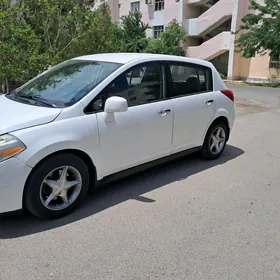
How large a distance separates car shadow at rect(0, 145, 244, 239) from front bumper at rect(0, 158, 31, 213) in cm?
32

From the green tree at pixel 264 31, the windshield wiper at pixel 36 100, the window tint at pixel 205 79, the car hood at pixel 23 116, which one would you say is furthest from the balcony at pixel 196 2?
the car hood at pixel 23 116

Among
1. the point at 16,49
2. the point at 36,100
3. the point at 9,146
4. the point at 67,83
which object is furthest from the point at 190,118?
the point at 16,49

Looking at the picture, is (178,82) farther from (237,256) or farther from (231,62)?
(231,62)

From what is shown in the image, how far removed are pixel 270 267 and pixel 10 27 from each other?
24.0 ft

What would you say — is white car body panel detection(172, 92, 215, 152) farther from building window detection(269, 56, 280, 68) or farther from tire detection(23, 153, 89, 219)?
building window detection(269, 56, 280, 68)

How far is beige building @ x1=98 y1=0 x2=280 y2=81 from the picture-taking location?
24969 millimetres

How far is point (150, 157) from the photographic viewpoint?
408 centimetres

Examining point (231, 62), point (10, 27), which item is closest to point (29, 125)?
point (10, 27)

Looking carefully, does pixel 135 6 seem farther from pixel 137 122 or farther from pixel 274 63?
pixel 137 122

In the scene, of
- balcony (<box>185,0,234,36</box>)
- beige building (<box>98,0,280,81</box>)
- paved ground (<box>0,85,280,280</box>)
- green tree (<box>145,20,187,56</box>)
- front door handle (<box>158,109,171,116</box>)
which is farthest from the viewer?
green tree (<box>145,20,187,56</box>)

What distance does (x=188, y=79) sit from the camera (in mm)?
4582

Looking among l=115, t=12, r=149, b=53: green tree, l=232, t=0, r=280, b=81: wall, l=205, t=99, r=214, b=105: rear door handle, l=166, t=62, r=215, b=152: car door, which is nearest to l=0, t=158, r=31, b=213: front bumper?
l=166, t=62, r=215, b=152: car door

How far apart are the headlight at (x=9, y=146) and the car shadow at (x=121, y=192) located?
0.81 m

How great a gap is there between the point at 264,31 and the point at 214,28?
933 cm
